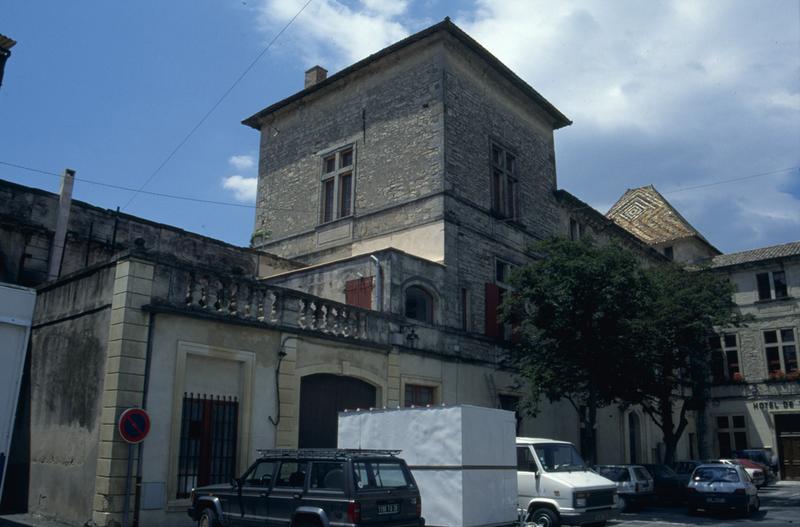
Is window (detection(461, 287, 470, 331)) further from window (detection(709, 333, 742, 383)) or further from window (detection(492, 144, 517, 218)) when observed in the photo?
window (detection(709, 333, 742, 383))

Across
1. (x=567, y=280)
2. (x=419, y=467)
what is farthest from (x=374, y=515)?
(x=567, y=280)

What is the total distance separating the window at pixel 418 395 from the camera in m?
18.9

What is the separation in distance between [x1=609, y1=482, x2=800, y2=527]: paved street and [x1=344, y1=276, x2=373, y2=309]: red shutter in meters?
8.52

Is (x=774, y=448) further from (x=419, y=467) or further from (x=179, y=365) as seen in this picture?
(x=179, y=365)

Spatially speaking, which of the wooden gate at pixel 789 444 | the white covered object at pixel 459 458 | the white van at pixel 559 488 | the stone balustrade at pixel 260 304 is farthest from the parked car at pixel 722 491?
the wooden gate at pixel 789 444

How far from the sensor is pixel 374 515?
9.61 m

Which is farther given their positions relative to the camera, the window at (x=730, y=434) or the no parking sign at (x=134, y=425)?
the window at (x=730, y=434)

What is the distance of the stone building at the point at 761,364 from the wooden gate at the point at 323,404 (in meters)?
27.4

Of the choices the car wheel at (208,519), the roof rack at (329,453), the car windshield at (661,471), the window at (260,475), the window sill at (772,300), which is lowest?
the car wheel at (208,519)

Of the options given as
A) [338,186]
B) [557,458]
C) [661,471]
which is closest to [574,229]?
[661,471]

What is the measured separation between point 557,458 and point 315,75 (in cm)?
1969

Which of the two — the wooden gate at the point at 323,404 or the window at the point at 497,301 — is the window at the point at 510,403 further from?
the wooden gate at the point at 323,404

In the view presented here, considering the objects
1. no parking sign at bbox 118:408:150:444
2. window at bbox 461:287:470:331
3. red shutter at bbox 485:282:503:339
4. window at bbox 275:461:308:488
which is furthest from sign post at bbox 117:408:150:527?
red shutter at bbox 485:282:503:339

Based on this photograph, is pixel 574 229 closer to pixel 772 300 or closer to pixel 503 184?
pixel 503 184
